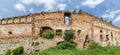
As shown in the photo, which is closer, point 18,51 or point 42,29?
point 18,51

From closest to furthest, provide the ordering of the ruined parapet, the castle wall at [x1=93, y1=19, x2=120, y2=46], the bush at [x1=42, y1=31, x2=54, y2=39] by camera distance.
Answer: the bush at [x1=42, y1=31, x2=54, y2=39] < the ruined parapet < the castle wall at [x1=93, y1=19, x2=120, y2=46]

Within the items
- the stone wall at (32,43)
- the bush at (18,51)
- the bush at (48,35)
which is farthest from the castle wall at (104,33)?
the bush at (18,51)

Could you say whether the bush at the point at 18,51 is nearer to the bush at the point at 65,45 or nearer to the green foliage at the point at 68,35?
the bush at the point at 65,45

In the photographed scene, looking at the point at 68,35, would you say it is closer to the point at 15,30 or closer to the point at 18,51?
the point at 18,51

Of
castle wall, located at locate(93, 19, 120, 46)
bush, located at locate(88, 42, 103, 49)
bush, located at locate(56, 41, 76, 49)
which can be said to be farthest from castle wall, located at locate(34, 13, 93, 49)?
castle wall, located at locate(93, 19, 120, 46)

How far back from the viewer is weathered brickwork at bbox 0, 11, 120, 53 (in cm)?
3859

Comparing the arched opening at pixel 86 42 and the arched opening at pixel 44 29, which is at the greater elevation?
the arched opening at pixel 44 29

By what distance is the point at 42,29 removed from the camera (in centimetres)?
3947

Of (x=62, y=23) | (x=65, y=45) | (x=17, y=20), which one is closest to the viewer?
(x=65, y=45)

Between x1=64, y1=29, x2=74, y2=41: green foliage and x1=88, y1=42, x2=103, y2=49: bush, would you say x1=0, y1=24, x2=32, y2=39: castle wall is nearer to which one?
x1=64, y1=29, x2=74, y2=41: green foliage

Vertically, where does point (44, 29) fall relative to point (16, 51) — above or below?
above

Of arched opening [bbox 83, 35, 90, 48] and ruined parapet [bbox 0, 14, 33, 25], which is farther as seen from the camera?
ruined parapet [bbox 0, 14, 33, 25]

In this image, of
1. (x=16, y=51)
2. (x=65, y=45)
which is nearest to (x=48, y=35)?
(x=65, y=45)

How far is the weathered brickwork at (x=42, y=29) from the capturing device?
127 feet
